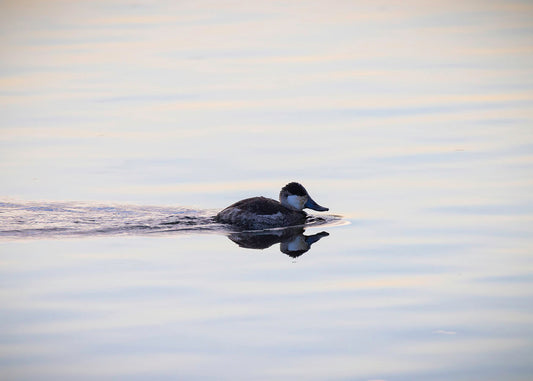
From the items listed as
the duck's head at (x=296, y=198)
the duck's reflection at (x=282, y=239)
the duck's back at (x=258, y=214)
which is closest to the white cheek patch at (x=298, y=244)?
the duck's reflection at (x=282, y=239)

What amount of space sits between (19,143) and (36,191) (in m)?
2.84

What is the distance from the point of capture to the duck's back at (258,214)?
12555 millimetres

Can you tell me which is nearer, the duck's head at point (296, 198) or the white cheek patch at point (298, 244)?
the white cheek patch at point (298, 244)

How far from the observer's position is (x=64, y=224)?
12.6 m

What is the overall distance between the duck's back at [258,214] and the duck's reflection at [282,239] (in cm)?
11

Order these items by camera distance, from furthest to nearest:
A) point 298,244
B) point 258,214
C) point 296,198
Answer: point 296,198
point 258,214
point 298,244

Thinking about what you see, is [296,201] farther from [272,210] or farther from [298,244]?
[298,244]

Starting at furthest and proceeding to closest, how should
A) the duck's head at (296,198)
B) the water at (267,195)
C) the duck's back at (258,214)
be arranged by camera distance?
the duck's head at (296,198) < the duck's back at (258,214) < the water at (267,195)

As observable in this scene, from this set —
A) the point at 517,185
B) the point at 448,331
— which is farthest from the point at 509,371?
the point at 517,185

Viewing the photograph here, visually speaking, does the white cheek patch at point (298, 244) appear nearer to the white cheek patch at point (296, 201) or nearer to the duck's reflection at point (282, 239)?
the duck's reflection at point (282, 239)

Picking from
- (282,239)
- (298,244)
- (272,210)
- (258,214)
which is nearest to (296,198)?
(272,210)

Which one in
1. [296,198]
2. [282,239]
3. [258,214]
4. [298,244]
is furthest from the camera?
[296,198]

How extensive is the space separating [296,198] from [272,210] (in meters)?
0.49

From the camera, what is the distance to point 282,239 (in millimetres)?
12352
